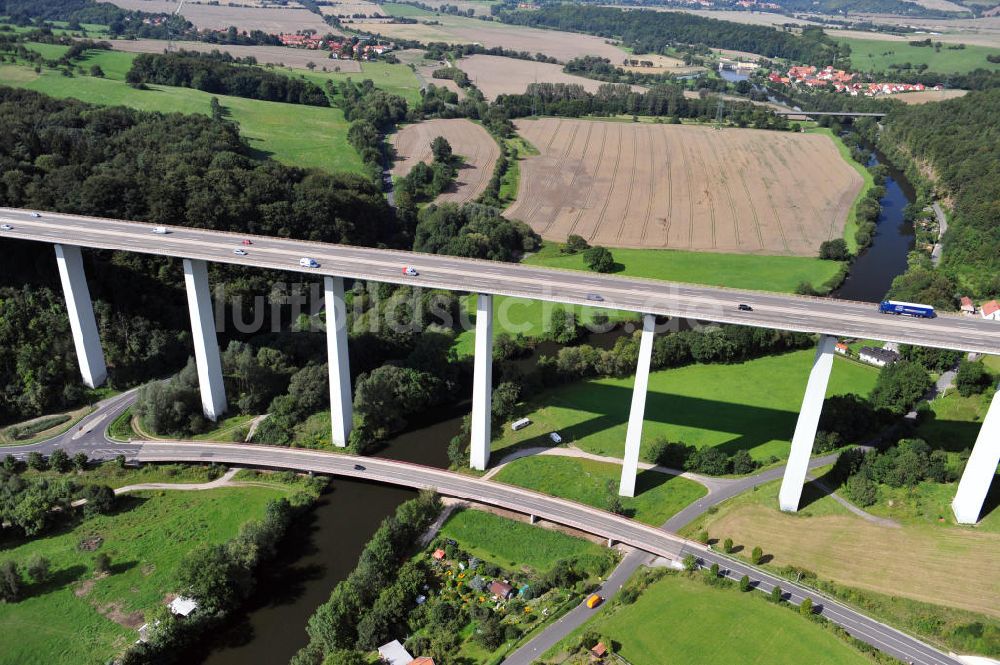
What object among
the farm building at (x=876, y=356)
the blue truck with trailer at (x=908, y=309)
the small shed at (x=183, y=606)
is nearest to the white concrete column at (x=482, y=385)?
the small shed at (x=183, y=606)

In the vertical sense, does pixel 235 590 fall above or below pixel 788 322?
below

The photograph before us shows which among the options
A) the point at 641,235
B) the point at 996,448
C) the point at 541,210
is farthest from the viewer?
the point at 541,210

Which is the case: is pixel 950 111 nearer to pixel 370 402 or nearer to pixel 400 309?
pixel 400 309

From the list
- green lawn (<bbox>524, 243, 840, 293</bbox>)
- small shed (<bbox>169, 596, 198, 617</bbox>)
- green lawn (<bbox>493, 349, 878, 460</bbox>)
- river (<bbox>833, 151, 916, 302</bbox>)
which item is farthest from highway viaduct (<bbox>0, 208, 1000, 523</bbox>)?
river (<bbox>833, 151, 916, 302</bbox>)

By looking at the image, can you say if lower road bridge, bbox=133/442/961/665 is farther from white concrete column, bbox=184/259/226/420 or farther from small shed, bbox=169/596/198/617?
small shed, bbox=169/596/198/617

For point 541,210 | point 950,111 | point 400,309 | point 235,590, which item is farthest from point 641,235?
point 950,111

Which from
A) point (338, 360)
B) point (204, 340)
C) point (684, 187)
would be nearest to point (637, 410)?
point (338, 360)

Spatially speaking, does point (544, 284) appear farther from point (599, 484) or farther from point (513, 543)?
point (513, 543)

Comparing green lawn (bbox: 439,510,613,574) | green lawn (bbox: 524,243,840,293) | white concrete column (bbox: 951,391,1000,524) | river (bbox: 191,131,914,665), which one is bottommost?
river (bbox: 191,131,914,665)
